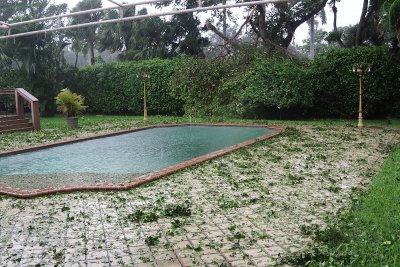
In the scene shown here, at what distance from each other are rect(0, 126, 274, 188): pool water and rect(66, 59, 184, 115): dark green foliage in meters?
5.91

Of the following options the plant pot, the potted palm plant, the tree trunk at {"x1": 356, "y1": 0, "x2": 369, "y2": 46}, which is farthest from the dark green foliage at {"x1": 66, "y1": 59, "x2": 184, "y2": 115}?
the tree trunk at {"x1": 356, "y1": 0, "x2": 369, "y2": 46}

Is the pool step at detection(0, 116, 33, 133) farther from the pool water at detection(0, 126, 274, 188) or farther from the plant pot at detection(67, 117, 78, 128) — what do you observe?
the pool water at detection(0, 126, 274, 188)

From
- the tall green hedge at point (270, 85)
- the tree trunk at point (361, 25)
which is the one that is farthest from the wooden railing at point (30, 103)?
the tree trunk at point (361, 25)

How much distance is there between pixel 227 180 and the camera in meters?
6.27

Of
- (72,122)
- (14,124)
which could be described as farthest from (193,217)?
(14,124)

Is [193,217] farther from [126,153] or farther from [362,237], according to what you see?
[126,153]

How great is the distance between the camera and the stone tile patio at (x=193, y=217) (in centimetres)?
348

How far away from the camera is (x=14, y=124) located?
14.1 m

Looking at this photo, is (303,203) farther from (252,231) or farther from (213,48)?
(213,48)

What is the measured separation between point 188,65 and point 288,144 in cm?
897

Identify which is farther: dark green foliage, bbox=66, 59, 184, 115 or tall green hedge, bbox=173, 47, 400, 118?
dark green foliage, bbox=66, 59, 184, 115

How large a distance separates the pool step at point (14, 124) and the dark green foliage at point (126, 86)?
5966mm

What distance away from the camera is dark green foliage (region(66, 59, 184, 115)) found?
19.1 metres

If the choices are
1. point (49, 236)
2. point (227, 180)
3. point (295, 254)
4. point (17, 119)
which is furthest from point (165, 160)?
point (17, 119)
